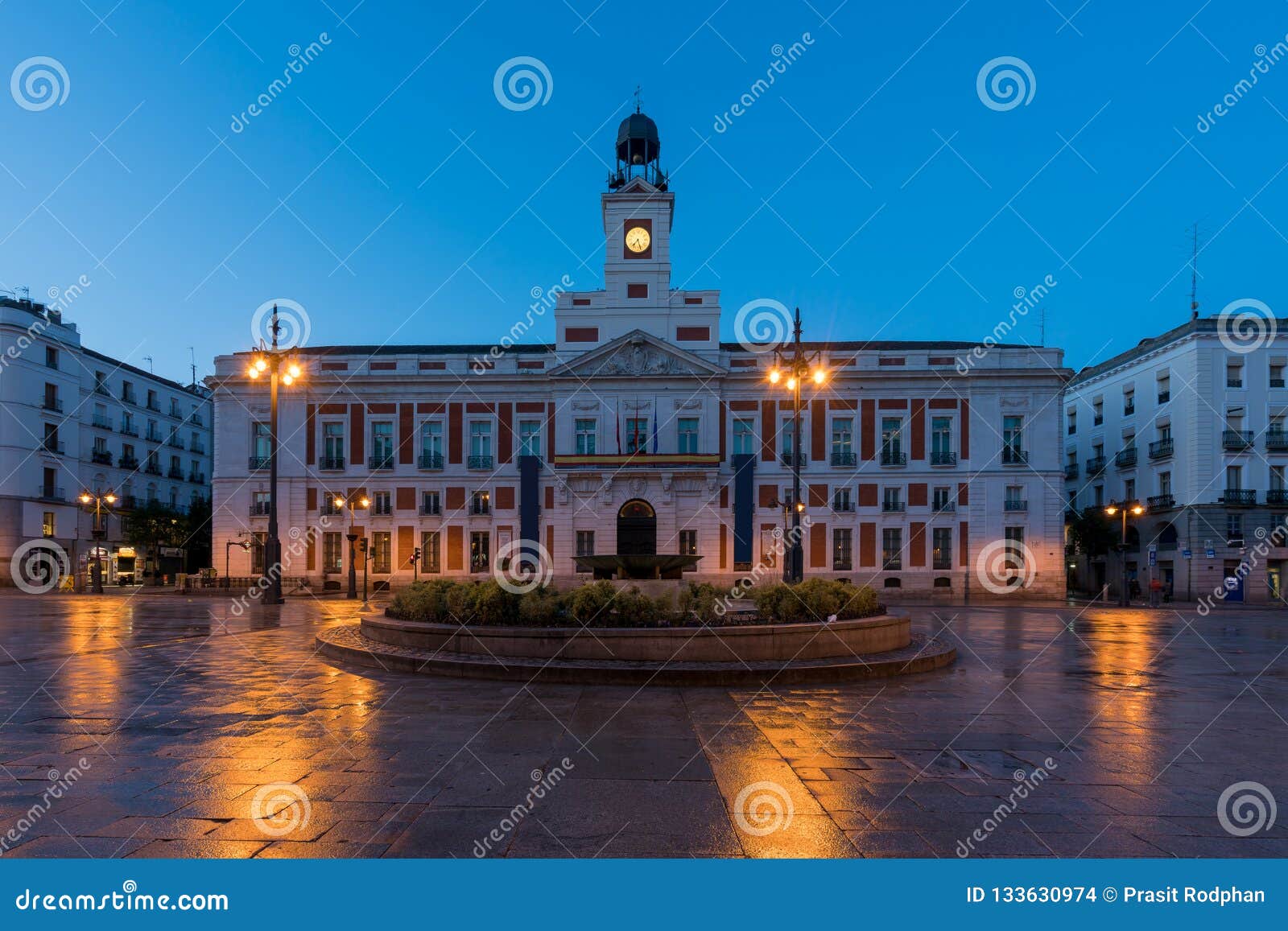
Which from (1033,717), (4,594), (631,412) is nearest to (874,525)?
(631,412)

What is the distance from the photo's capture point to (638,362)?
1807 inches

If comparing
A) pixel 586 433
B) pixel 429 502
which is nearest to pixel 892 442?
pixel 586 433

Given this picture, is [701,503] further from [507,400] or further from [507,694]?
[507,694]

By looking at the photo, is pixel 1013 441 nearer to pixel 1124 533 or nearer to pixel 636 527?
pixel 1124 533

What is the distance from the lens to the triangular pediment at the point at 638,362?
45469 millimetres

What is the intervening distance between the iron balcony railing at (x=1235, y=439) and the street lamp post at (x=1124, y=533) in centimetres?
548

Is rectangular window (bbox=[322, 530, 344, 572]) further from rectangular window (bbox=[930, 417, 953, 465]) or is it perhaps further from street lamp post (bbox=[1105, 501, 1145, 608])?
street lamp post (bbox=[1105, 501, 1145, 608])

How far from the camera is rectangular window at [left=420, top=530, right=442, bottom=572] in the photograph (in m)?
46.2

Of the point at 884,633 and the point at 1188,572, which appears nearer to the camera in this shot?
the point at 884,633

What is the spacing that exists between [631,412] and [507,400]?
753 centimetres

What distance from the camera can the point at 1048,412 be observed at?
1794 inches
